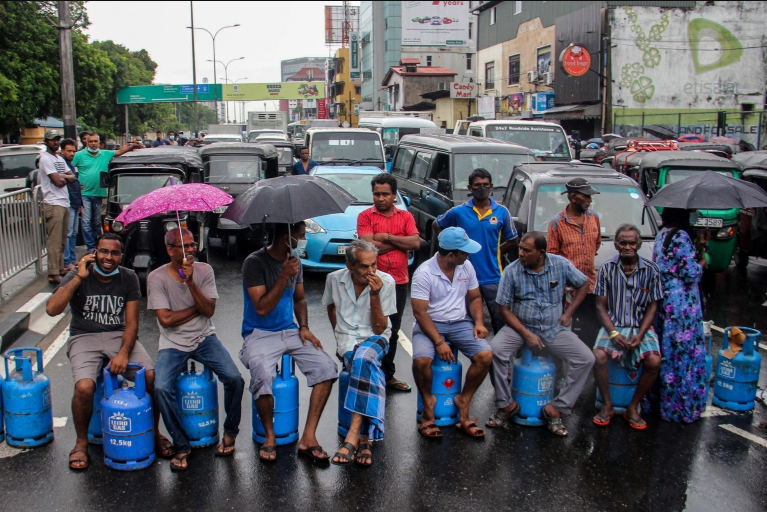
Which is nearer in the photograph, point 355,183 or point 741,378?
point 741,378

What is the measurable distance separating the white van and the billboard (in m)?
56.5

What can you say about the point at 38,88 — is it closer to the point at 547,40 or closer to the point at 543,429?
the point at 547,40

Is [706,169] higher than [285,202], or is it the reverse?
[706,169]

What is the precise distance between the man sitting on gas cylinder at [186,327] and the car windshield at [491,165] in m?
6.98

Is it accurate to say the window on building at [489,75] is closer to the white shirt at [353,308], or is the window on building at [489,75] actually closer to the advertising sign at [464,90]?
the advertising sign at [464,90]

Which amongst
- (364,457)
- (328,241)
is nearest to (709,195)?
(364,457)

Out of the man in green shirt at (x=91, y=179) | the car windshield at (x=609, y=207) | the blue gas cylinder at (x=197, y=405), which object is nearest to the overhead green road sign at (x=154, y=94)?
the man in green shirt at (x=91, y=179)

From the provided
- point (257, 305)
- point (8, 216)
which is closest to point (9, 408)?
point (257, 305)

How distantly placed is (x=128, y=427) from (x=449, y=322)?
2.43 m

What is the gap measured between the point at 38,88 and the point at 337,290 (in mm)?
27773

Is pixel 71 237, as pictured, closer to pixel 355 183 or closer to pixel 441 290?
pixel 355 183

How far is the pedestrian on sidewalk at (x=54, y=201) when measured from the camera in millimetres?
9406

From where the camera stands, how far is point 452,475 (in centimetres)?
473

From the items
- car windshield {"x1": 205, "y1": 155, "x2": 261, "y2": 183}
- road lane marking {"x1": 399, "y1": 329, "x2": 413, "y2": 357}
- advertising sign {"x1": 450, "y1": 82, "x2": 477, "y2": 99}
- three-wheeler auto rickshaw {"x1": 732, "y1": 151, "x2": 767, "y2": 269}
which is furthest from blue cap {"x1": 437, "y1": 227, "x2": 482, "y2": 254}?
advertising sign {"x1": 450, "y1": 82, "x2": 477, "y2": 99}
